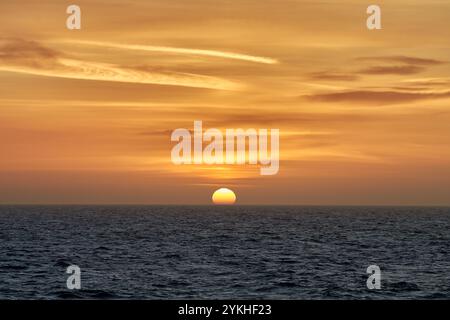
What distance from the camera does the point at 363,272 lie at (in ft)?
193

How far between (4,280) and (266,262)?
83.9 ft

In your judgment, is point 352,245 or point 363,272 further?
point 352,245

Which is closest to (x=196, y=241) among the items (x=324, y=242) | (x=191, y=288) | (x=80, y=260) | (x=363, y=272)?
(x=324, y=242)
